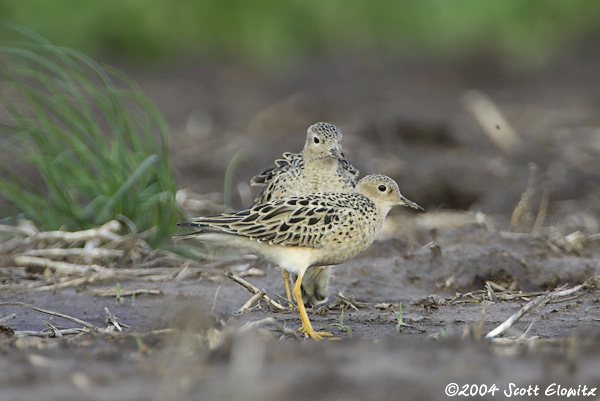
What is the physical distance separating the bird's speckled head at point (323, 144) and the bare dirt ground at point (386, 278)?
2.98 ft

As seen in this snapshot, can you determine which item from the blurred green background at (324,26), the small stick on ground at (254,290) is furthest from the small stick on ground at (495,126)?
the small stick on ground at (254,290)

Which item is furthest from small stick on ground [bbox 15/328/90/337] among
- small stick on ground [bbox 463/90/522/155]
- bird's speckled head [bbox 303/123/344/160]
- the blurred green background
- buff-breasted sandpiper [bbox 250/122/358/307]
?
the blurred green background

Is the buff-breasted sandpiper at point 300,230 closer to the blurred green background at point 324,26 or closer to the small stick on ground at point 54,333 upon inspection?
the small stick on ground at point 54,333

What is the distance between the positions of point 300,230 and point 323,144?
123 cm

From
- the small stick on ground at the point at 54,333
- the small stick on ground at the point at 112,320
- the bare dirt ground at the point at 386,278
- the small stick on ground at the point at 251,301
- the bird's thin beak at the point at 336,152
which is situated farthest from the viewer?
the bird's thin beak at the point at 336,152

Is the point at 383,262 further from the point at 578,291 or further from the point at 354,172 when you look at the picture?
the point at 578,291

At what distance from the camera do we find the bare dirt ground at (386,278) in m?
3.27

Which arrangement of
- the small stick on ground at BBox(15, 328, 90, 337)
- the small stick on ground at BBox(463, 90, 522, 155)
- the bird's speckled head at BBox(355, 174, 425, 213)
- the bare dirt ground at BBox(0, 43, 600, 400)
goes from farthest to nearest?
the small stick on ground at BBox(463, 90, 522, 155) → the bird's speckled head at BBox(355, 174, 425, 213) → the small stick on ground at BBox(15, 328, 90, 337) → the bare dirt ground at BBox(0, 43, 600, 400)

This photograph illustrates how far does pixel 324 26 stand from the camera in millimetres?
17281

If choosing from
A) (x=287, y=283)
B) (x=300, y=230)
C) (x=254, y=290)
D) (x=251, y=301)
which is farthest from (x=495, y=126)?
(x=251, y=301)

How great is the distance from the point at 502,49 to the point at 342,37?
3043 millimetres

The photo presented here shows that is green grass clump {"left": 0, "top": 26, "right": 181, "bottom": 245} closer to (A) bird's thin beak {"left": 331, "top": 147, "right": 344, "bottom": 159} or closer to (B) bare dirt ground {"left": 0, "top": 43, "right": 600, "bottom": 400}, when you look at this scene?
(B) bare dirt ground {"left": 0, "top": 43, "right": 600, "bottom": 400}

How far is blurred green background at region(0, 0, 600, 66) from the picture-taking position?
Answer: 16688 mm

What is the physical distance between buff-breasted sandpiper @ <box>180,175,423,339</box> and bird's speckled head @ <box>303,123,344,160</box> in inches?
29.2
